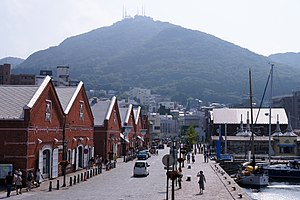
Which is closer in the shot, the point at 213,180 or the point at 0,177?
the point at 0,177

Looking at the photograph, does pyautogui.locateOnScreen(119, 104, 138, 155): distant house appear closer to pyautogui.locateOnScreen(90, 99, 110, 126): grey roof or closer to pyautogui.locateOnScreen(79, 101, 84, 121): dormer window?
pyautogui.locateOnScreen(90, 99, 110, 126): grey roof

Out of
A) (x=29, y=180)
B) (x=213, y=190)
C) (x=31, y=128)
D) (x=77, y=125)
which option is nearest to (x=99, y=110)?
(x=77, y=125)

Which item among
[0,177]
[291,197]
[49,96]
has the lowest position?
[291,197]

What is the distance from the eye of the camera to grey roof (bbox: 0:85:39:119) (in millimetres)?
38250

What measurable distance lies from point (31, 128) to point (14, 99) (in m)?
3.55

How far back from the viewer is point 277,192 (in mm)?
53344

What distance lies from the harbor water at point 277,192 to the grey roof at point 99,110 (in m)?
23.8

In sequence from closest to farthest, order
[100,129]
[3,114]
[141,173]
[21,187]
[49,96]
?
[21,187]
[3,114]
[49,96]
[141,173]
[100,129]

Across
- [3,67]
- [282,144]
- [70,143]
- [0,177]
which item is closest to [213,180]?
[70,143]

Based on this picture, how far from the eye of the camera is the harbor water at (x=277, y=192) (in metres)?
48.6

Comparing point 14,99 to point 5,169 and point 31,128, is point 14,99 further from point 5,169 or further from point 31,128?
point 5,169

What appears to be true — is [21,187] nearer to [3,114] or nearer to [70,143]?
[3,114]

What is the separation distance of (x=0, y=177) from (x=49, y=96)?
30.8 feet

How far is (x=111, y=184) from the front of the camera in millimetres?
40344
